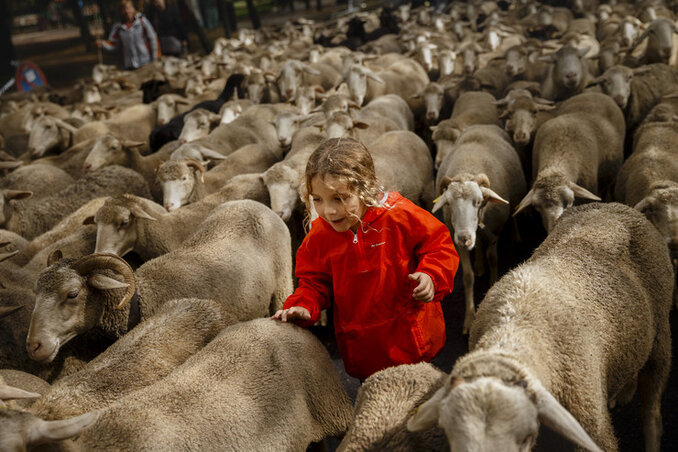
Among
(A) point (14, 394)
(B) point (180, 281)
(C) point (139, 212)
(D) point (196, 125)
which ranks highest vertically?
(A) point (14, 394)

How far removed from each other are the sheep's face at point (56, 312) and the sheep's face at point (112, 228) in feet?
3.24

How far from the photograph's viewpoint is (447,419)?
1.69 metres

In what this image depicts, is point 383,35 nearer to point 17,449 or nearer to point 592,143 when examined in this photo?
point 592,143

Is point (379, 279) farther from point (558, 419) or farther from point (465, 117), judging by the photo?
point (465, 117)

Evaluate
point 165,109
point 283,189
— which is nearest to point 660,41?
point 283,189

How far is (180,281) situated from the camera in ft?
11.8

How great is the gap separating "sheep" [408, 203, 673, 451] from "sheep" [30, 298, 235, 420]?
1.32 metres

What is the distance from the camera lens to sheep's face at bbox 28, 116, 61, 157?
7.91m

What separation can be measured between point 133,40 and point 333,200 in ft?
42.4

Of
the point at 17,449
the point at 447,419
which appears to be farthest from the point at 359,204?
the point at 17,449

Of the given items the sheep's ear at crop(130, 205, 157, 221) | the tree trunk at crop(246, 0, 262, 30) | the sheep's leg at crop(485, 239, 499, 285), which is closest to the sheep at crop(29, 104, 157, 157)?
the sheep's ear at crop(130, 205, 157, 221)

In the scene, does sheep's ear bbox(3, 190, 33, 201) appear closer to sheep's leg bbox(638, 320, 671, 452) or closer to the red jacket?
the red jacket

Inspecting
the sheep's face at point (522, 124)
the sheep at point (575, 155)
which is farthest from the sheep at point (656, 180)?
the sheep's face at point (522, 124)

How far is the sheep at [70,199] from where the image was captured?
5.46 metres
